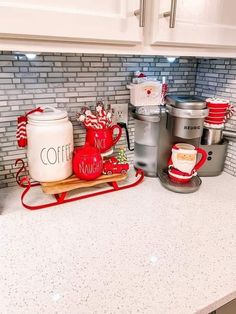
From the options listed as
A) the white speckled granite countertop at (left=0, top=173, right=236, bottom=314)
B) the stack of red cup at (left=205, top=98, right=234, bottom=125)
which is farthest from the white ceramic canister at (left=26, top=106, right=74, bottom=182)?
the stack of red cup at (left=205, top=98, right=234, bottom=125)

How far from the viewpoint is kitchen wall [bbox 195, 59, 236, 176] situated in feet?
3.41

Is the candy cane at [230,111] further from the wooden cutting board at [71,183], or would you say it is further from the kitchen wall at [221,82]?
the wooden cutting board at [71,183]

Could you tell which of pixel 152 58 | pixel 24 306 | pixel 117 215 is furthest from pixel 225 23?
pixel 24 306

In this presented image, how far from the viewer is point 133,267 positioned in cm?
60

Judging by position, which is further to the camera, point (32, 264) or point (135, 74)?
point (135, 74)

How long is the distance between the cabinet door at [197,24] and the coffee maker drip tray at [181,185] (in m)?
0.48

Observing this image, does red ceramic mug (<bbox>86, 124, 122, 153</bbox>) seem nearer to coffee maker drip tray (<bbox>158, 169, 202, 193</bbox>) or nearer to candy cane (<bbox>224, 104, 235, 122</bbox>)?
coffee maker drip tray (<bbox>158, 169, 202, 193</bbox>)

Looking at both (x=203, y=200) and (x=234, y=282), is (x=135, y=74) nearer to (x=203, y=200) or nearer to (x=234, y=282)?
(x=203, y=200)

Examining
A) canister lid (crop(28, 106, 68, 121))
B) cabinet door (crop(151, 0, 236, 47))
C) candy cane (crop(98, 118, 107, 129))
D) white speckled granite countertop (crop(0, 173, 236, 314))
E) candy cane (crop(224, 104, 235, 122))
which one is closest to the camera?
white speckled granite countertop (crop(0, 173, 236, 314))

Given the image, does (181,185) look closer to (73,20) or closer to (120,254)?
(120,254)

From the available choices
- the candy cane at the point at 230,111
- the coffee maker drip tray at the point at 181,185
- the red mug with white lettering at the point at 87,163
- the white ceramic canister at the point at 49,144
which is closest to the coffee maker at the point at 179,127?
the coffee maker drip tray at the point at 181,185

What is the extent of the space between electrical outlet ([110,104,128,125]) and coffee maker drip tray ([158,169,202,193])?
0.95 ft

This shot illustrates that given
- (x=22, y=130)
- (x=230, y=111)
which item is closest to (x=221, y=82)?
(x=230, y=111)

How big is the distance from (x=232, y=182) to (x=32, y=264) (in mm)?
817
